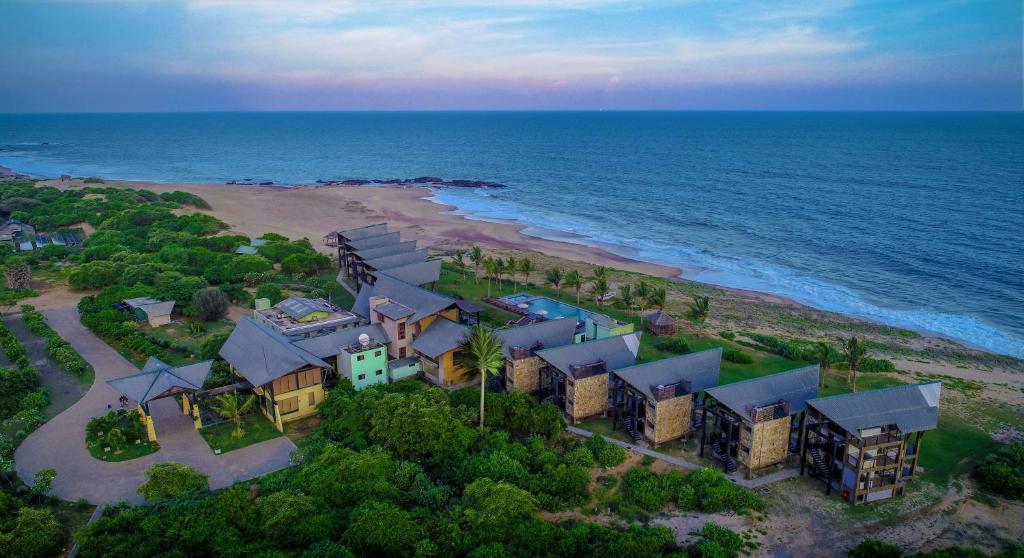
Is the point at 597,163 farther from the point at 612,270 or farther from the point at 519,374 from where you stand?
the point at 519,374

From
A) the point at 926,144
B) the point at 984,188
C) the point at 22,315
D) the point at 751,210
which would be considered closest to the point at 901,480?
the point at 22,315

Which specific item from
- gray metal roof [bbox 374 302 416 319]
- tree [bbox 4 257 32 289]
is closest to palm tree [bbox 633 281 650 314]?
gray metal roof [bbox 374 302 416 319]

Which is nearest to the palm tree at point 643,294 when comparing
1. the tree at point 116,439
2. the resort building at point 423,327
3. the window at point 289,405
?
the resort building at point 423,327

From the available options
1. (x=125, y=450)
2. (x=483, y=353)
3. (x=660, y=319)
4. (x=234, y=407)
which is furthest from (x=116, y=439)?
(x=660, y=319)

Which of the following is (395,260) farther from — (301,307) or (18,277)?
(18,277)

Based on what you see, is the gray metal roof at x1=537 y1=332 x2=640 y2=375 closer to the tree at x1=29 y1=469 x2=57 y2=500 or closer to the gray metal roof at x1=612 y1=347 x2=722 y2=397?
the gray metal roof at x1=612 y1=347 x2=722 y2=397

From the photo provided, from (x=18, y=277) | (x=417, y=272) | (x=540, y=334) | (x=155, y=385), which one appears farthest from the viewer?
(x=18, y=277)
